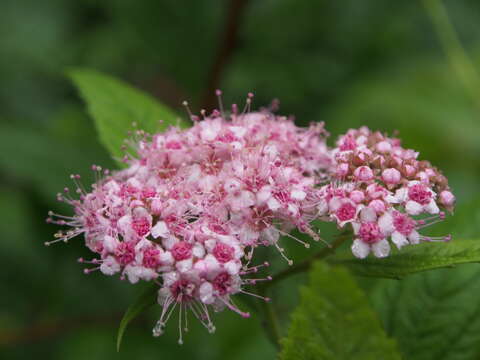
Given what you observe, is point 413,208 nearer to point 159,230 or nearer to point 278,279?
point 278,279

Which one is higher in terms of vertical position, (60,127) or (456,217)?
(60,127)

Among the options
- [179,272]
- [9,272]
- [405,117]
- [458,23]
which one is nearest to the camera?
[179,272]

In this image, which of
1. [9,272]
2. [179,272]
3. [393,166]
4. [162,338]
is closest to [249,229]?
[179,272]

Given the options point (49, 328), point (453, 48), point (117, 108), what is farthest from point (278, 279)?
→ point (453, 48)

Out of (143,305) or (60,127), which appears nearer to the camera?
(143,305)

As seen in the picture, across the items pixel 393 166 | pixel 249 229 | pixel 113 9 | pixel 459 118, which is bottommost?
pixel 249 229

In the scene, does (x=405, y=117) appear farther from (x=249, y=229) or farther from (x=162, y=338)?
(x=249, y=229)

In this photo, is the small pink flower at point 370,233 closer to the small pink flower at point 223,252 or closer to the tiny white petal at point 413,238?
the tiny white petal at point 413,238

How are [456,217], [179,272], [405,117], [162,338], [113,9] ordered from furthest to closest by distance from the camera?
[405,117] < [113,9] < [162,338] < [456,217] < [179,272]
